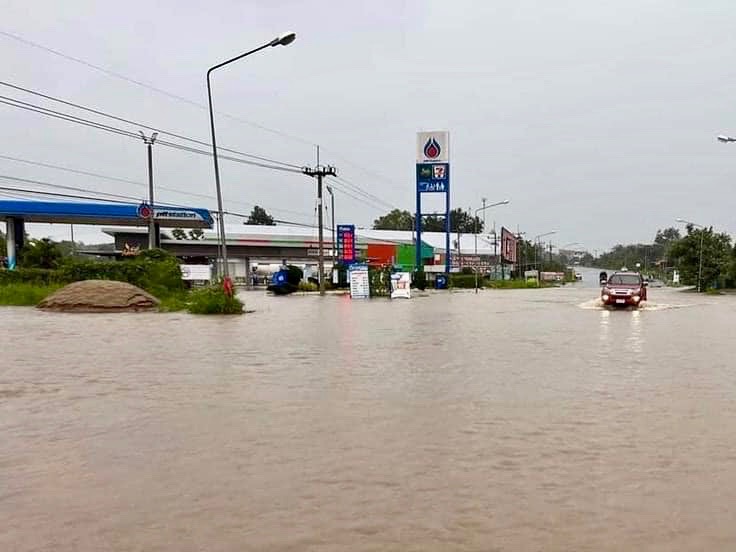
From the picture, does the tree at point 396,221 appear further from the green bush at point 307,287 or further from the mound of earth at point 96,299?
the mound of earth at point 96,299

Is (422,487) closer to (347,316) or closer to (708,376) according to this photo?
(708,376)

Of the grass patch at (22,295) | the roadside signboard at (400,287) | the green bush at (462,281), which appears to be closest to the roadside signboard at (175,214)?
the roadside signboard at (400,287)

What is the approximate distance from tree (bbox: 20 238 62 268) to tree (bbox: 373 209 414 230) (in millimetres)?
106121

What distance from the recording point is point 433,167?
58.4 m

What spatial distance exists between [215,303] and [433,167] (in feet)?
127

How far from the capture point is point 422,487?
484cm

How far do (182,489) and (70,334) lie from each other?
12.4 m

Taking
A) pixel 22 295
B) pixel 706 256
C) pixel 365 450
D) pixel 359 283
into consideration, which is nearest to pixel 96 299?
pixel 22 295

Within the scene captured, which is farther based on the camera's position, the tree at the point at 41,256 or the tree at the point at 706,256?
the tree at the point at 706,256

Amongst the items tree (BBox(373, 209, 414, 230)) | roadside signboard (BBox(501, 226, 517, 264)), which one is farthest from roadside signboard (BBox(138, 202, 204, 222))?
tree (BBox(373, 209, 414, 230))

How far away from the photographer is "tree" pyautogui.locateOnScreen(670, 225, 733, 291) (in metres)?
58.8

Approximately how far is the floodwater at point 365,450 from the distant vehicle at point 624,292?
16.5 m

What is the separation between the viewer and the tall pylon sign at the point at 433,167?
190ft

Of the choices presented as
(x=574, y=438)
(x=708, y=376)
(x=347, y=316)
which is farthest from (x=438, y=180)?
(x=574, y=438)
